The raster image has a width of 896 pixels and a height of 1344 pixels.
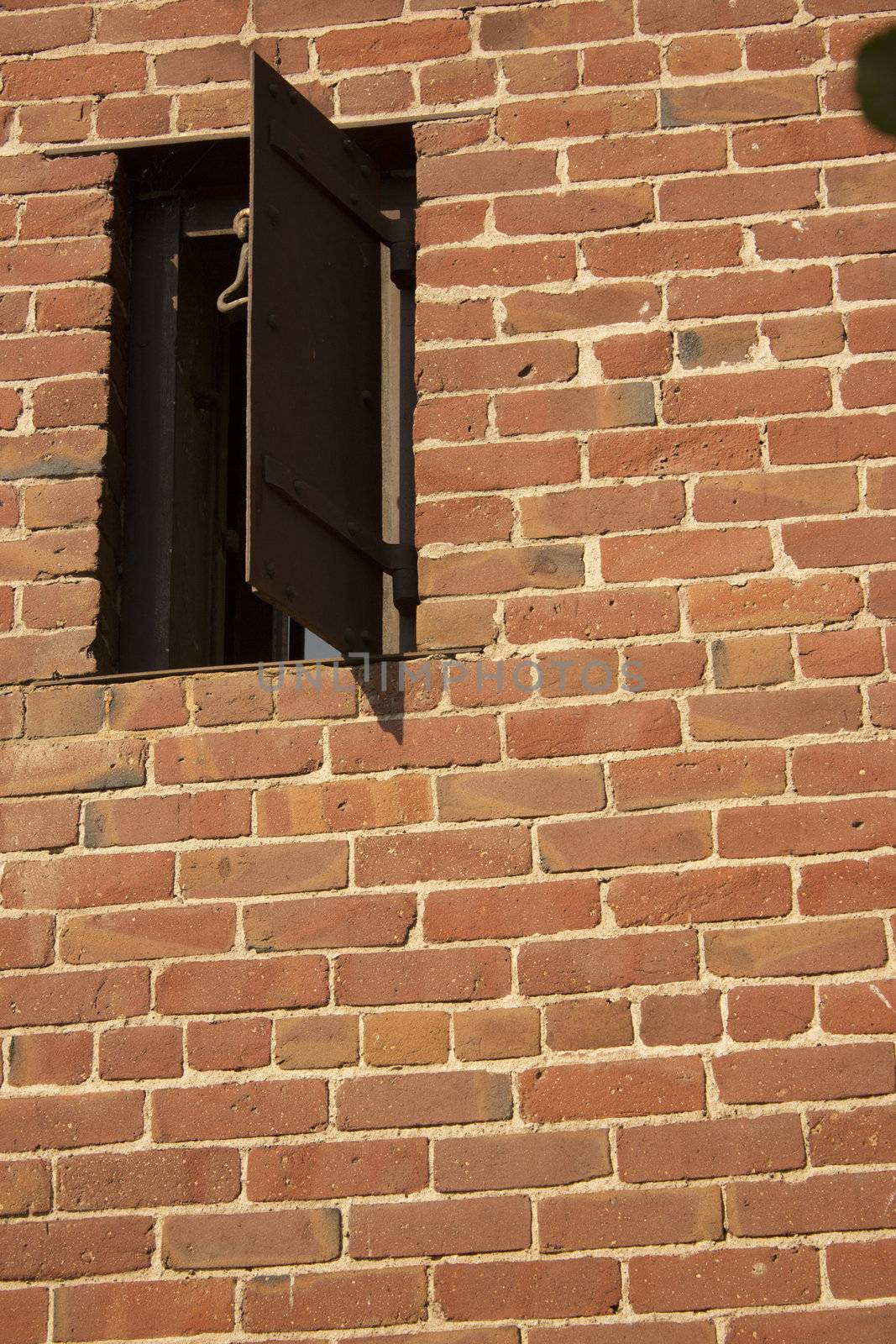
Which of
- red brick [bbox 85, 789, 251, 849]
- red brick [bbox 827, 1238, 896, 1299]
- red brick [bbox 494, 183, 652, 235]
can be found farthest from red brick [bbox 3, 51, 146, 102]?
red brick [bbox 827, 1238, 896, 1299]

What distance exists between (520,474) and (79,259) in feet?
3.27

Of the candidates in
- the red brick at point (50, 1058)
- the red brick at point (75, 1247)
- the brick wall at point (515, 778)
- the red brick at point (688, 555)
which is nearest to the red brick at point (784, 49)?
the brick wall at point (515, 778)

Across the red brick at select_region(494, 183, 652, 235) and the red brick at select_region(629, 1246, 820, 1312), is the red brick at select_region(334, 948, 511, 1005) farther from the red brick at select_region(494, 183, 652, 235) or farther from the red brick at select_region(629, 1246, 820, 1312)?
the red brick at select_region(494, 183, 652, 235)

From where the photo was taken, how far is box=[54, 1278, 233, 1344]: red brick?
2330mm

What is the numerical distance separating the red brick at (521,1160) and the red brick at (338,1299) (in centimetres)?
16

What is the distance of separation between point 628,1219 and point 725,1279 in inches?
6.5

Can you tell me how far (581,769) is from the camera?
2559 mm

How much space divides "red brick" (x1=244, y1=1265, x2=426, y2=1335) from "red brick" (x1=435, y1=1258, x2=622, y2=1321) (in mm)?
50

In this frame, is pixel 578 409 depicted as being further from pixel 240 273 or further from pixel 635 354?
pixel 240 273

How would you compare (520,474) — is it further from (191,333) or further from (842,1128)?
(842,1128)

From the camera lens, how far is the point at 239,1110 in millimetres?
2430

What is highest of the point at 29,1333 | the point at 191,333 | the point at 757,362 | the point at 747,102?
the point at 747,102

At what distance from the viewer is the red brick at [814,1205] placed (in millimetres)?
2285

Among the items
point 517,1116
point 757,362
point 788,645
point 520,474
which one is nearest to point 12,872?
point 517,1116
